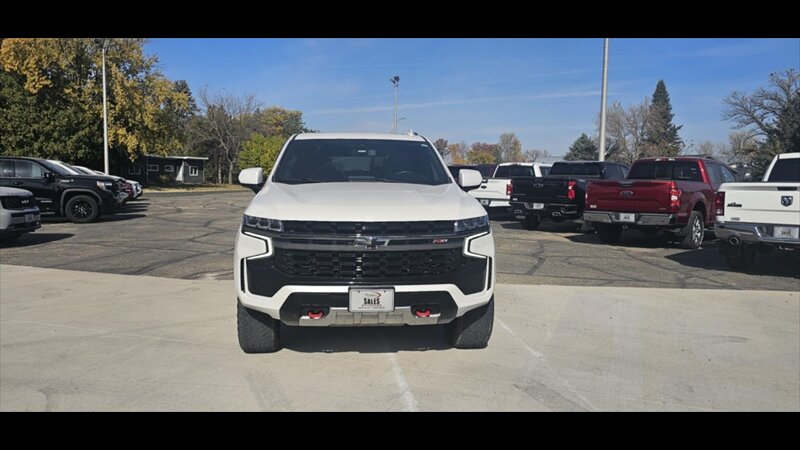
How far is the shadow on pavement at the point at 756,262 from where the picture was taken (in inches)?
382

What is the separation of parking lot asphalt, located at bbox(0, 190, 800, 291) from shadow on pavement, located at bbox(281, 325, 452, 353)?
3.18m

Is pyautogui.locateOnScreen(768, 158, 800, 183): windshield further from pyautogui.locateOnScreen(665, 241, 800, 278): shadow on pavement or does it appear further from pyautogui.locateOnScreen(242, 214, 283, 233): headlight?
pyautogui.locateOnScreen(242, 214, 283, 233): headlight

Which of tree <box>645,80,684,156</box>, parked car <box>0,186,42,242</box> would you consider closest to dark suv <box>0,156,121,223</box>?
parked car <box>0,186,42,242</box>

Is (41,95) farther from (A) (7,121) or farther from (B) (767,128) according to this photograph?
(B) (767,128)

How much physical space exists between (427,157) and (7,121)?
37392 mm

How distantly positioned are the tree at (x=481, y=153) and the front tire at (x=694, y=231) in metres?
85.3

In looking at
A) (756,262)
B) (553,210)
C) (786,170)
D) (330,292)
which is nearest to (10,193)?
(330,292)

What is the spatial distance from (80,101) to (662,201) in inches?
1434

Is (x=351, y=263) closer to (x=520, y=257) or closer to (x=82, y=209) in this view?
(x=520, y=257)

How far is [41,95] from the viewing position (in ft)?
118

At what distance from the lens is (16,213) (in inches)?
453

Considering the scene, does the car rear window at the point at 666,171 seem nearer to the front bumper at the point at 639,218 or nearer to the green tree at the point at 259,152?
the front bumper at the point at 639,218

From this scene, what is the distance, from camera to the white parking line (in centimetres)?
397
